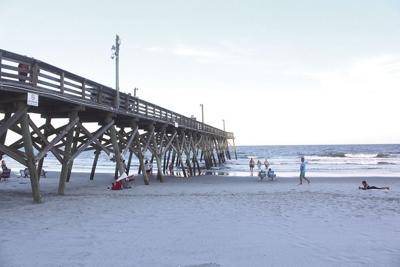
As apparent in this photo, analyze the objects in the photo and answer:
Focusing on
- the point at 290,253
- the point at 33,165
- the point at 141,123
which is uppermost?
the point at 141,123

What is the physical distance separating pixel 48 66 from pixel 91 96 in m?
2.49

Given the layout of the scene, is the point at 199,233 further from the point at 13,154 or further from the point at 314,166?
the point at 314,166

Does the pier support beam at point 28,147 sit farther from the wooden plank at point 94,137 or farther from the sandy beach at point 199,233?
the wooden plank at point 94,137

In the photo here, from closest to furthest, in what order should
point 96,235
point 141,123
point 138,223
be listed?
point 96,235 → point 138,223 → point 141,123

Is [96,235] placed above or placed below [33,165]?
below

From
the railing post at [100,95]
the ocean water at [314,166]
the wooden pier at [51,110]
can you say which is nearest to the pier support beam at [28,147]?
the wooden pier at [51,110]

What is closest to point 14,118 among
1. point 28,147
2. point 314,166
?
point 28,147

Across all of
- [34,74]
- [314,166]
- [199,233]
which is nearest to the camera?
[199,233]

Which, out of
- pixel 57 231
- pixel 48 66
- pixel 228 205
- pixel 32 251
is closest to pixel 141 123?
pixel 48 66

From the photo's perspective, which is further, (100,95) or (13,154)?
(100,95)

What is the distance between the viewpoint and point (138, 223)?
6809 mm

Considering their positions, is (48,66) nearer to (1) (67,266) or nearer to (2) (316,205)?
(1) (67,266)

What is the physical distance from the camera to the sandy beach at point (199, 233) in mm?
4633

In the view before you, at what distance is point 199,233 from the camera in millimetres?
6035
